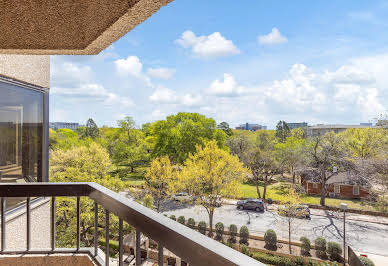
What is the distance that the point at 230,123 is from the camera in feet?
88.9

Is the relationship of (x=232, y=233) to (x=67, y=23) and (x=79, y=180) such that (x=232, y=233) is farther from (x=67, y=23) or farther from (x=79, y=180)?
(x=67, y=23)

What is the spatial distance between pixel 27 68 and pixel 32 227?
203cm

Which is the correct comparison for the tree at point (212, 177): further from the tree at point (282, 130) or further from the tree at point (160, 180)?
the tree at point (282, 130)

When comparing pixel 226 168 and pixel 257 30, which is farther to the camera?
pixel 257 30

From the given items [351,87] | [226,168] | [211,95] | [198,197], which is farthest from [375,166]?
[211,95]

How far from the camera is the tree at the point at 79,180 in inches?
300

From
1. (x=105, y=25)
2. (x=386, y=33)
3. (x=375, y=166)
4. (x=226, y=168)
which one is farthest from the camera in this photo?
(x=386, y=33)

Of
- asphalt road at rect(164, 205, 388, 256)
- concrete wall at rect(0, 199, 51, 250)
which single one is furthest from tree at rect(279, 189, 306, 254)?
concrete wall at rect(0, 199, 51, 250)

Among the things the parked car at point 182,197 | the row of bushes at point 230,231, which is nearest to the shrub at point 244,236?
the row of bushes at point 230,231

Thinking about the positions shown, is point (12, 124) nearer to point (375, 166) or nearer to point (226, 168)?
point (226, 168)

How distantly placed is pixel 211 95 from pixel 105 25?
136 feet

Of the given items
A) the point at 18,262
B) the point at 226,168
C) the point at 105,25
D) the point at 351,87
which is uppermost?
the point at 351,87

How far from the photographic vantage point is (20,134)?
2.78 m

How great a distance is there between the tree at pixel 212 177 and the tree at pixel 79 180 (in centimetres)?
349
